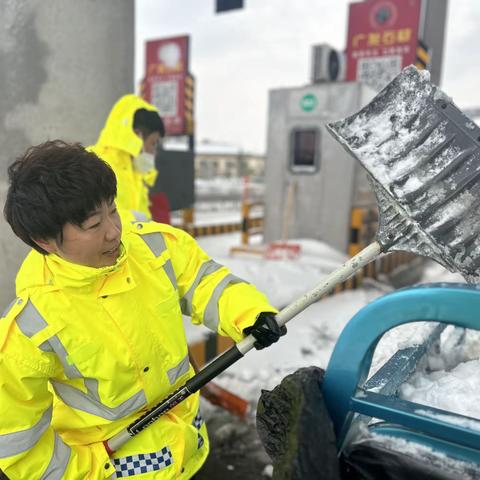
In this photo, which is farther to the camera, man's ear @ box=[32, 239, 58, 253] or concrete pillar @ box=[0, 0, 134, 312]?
concrete pillar @ box=[0, 0, 134, 312]

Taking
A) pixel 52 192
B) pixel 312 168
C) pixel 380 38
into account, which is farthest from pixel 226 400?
pixel 380 38

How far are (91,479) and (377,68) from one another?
7507 mm

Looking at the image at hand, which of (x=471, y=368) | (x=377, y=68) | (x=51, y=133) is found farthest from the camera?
(x=377, y=68)

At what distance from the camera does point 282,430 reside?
94cm

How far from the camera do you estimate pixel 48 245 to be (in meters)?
1.18

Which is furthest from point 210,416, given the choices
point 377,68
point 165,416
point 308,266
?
point 377,68

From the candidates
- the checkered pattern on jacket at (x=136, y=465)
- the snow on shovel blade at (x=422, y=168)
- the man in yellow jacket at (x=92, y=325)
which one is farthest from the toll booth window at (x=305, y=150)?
the checkered pattern on jacket at (x=136, y=465)

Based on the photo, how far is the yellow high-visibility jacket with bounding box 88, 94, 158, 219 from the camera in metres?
2.61

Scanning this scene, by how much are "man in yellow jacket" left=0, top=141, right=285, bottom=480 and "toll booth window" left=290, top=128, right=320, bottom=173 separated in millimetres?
5545

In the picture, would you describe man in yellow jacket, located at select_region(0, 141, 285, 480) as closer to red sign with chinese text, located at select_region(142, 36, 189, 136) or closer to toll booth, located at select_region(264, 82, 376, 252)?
toll booth, located at select_region(264, 82, 376, 252)

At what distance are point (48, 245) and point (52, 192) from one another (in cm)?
14

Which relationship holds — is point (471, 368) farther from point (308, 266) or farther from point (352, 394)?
point (308, 266)

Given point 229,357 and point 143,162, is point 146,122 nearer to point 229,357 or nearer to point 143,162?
point 143,162

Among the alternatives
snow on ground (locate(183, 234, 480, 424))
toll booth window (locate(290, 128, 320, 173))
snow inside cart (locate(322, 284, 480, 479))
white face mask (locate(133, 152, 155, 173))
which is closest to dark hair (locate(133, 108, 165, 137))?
white face mask (locate(133, 152, 155, 173))
